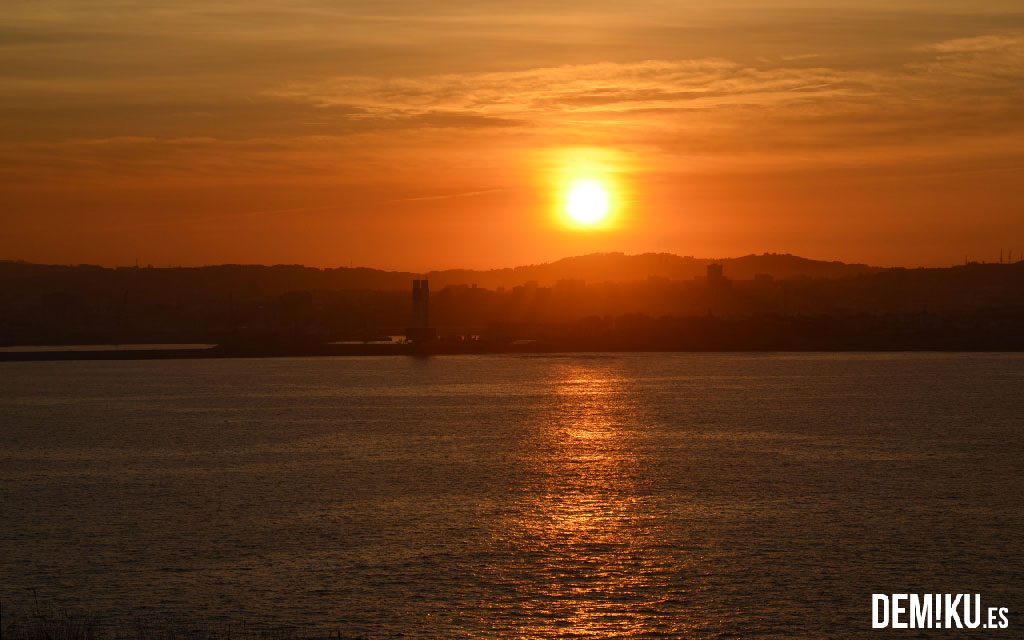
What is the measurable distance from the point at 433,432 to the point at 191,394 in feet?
185

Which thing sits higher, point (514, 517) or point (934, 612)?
point (514, 517)

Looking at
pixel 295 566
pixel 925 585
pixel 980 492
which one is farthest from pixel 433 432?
pixel 925 585

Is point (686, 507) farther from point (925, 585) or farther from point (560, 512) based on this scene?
point (925, 585)

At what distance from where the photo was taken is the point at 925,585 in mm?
33156

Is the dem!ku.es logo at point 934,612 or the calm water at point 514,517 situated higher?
the calm water at point 514,517

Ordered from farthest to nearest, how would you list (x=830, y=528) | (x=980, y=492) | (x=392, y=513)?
(x=980, y=492) < (x=392, y=513) < (x=830, y=528)

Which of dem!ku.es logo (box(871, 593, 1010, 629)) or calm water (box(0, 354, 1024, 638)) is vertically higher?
calm water (box(0, 354, 1024, 638))

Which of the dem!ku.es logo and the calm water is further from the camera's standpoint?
the calm water

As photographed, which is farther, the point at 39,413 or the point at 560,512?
the point at 39,413

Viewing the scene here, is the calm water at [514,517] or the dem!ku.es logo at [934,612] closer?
the dem!ku.es logo at [934,612]

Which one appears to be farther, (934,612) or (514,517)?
(514,517)

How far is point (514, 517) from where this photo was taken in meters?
44.4

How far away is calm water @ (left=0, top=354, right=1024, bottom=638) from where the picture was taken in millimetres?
30891

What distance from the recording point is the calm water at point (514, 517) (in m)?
30.9
